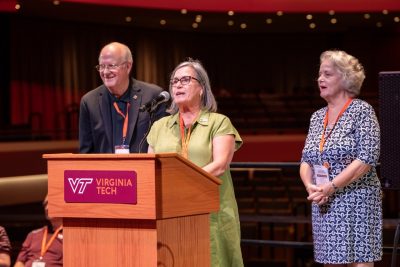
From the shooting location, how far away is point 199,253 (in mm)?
3299

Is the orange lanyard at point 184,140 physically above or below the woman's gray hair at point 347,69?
below

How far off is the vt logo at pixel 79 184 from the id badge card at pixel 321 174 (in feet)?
4.05

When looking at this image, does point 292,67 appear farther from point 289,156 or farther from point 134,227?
point 134,227

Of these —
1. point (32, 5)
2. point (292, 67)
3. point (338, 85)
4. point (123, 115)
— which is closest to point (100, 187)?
point (123, 115)

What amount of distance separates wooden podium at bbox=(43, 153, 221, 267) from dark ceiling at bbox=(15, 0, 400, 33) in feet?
37.6

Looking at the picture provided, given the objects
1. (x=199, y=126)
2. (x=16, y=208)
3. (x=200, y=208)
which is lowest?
(x=16, y=208)

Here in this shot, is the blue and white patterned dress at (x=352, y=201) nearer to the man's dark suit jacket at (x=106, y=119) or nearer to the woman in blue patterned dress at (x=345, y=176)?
the woman in blue patterned dress at (x=345, y=176)

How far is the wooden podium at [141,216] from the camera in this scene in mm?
3041

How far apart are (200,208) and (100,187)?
0.43 meters

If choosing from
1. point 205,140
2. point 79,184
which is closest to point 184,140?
point 205,140

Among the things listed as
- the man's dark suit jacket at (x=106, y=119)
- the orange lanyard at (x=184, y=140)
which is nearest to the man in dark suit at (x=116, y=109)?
the man's dark suit jacket at (x=106, y=119)

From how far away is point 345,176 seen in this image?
3.78 metres

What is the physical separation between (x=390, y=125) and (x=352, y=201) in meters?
0.52

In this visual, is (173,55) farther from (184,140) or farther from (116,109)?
(184,140)
